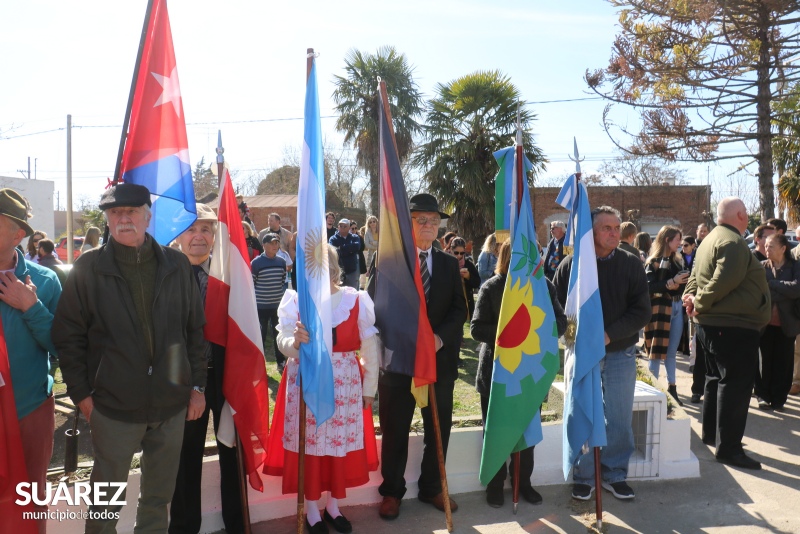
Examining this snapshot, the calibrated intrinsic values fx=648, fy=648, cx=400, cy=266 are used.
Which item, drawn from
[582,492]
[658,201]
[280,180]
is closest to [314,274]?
[582,492]

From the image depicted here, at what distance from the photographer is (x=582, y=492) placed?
15.4 ft

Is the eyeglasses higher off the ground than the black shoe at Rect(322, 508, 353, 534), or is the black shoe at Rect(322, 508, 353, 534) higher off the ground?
the eyeglasses

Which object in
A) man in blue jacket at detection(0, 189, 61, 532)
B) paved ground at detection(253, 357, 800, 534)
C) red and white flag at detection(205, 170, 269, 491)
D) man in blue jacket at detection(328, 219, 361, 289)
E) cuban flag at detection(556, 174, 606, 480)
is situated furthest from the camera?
man in blue jacket at detection(328, 219, 361, 289)

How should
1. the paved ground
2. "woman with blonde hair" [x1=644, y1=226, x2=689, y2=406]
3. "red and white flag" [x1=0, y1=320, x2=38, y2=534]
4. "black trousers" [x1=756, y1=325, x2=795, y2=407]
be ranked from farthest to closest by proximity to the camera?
1. "woman with blonde hair" [x1=644, y1=226, x2=689, y2=406]
2. "black trousers" [x1=756, y1=325, x2=795, y2=407]
3. the paved ground
4. "red and white flag" [x1=0, y1=320, x2=38, y2=534]

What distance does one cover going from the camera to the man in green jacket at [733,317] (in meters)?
5.29

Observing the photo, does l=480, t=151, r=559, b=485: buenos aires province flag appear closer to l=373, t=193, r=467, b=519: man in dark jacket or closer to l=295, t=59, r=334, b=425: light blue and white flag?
l=373, t=193, r=467, b=519: man in dark jacket

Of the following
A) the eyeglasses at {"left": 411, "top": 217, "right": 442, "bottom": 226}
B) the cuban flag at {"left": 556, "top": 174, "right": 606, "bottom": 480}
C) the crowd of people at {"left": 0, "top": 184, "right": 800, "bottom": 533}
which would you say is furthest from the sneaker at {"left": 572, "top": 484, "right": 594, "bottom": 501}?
the eyeglasses at {"left": 411, "top": 217, "right": 442, "bottom": 226}

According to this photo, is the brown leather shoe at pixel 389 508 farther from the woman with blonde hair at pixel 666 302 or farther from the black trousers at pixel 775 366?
the black trousers at pixel 775 366

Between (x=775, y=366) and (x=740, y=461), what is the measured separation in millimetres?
2287

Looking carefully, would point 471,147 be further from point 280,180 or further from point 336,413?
point 280,180

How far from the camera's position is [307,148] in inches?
157

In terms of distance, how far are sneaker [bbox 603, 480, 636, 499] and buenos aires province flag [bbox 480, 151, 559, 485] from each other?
0.76 m

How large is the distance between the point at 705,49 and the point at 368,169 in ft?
45.1

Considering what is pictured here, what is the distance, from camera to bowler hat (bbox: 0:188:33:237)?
3.26m
